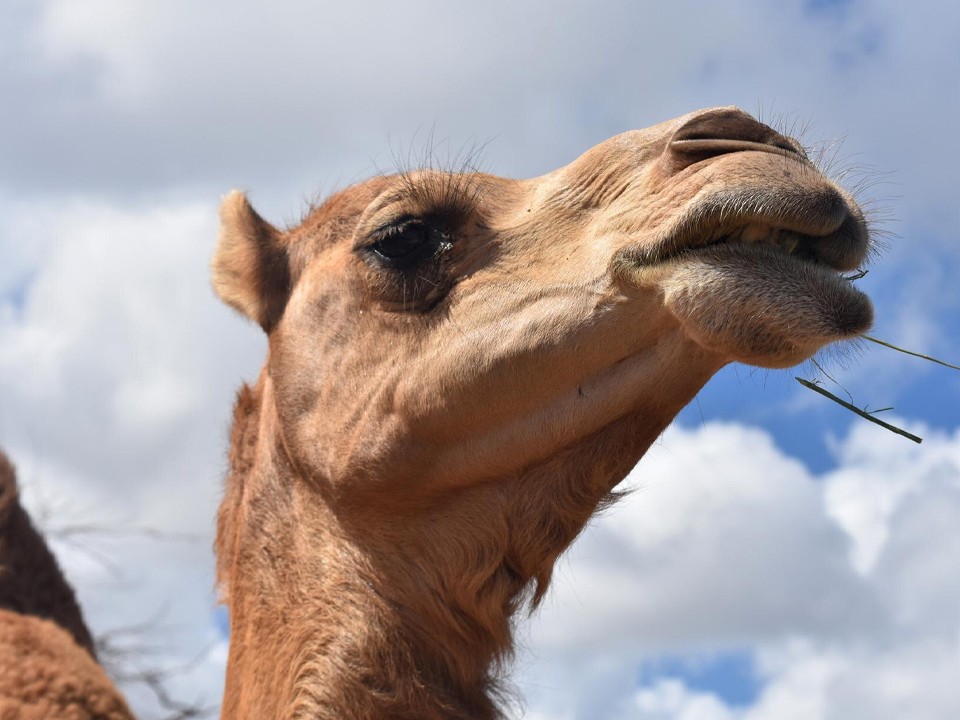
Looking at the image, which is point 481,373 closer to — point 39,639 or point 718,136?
point 718,136

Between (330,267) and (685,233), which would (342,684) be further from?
(685,233)

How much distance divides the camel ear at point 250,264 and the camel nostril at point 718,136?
1.95 metres

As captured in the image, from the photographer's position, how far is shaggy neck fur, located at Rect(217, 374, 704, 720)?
3.93 metres

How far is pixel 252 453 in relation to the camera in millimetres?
4805

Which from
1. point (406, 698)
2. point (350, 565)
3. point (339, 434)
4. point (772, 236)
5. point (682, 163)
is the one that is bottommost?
point (406, 698)

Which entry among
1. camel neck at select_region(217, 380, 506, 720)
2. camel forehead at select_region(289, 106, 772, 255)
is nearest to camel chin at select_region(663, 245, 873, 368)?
camel forehead at select_region(289, 106, 772, 255)

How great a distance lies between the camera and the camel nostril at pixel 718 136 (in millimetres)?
3559

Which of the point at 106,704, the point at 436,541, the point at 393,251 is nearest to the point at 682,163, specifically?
the point at 393,251

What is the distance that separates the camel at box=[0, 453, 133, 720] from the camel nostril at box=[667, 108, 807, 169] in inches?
127

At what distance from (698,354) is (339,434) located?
→ 4.56 feet

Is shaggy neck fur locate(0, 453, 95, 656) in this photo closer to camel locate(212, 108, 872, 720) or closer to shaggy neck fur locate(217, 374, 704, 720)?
camel locate(212, 108, 872, 720)

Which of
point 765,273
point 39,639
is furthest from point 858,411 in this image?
point 39,639

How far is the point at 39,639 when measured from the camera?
5027 millimetres

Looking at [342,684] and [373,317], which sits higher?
[373,317]
